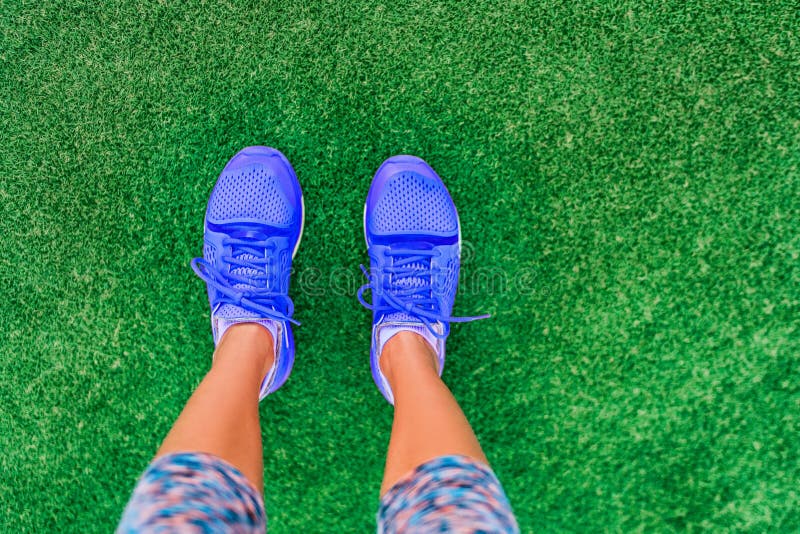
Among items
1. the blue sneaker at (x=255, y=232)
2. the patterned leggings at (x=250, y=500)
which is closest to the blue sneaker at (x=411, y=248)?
the blue sneaker at (x=255, y=232)

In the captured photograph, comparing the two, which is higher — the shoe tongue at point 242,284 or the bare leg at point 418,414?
the shoe tongue at point 242,284

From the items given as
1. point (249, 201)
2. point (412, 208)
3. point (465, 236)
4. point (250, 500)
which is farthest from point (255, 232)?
point (250, 500)

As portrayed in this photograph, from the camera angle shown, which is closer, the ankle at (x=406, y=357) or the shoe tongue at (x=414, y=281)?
the ankle at (x=406, y=357)

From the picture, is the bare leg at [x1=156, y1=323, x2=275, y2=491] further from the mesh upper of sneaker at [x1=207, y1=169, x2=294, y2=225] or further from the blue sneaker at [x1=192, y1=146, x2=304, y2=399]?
the mesh upper of sneaker at [x1=207, y1=169, x2=294, y2=225]

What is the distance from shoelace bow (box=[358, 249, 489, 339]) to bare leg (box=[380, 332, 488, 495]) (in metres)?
0.06

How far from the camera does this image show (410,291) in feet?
4.02

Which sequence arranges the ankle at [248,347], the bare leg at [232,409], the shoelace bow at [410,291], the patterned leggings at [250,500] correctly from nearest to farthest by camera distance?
the patterned leggings at [250,500] < the bare leg at [232,409] < the ankle at [248,347] < the shoelace bow at [410,291]

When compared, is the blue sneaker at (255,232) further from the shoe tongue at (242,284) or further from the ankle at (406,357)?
the ankle at (406,357)

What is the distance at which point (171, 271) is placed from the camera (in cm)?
126

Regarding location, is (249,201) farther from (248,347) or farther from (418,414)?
(418,414)

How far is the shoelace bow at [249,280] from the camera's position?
1175 millimetres

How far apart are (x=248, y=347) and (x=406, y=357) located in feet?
1.17

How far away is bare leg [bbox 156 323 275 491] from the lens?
2.66 ft

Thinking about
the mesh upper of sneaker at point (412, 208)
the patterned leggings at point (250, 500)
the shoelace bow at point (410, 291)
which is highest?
the mesh upper of sneaker at point (412, 208)
